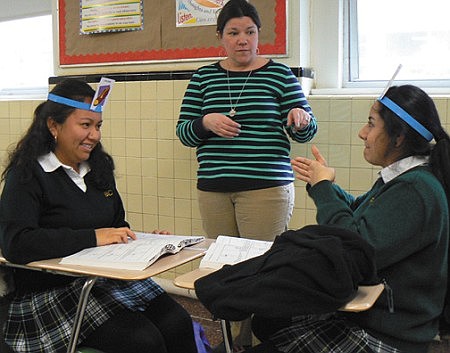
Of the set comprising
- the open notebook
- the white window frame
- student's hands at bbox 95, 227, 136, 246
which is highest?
the white window frame

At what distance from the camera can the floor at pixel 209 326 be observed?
282 centimetres

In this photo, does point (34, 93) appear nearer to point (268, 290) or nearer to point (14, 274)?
point (14, 274)

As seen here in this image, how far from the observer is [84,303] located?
1.59 m

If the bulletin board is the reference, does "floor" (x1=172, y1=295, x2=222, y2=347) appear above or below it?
below

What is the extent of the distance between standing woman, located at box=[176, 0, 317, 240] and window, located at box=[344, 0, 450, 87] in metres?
0.88

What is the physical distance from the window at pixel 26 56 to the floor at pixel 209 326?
2.04 m

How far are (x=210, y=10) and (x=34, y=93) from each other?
1796 millimetres

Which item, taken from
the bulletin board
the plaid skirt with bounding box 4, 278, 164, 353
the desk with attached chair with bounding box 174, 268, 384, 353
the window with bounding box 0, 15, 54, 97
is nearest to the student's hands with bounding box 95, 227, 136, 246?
the plaid skirt with bounding box 4, 278, 164, 353

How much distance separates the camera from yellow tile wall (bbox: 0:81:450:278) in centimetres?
317

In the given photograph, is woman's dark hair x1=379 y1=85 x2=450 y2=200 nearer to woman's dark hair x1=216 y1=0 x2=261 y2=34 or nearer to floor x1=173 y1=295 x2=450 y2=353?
woman's dark hair x1=216 y1=0 x2=261 y2=34

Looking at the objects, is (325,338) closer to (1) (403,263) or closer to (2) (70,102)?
(1) (403,263)

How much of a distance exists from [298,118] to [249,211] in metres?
0.45

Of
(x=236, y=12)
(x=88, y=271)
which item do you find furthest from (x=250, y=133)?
(x=88, y=271)

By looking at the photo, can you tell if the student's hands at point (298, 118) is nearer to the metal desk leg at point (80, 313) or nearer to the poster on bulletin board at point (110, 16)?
the metal desk leg at point (80, 313)
